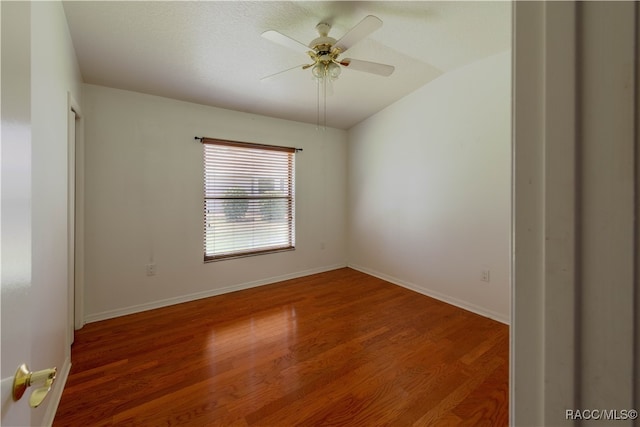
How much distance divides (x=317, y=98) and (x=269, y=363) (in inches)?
109

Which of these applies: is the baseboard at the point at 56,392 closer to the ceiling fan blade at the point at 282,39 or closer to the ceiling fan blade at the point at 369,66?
the ceiling fan blade at the point at 282,39

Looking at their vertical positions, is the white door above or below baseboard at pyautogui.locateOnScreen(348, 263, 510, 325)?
above

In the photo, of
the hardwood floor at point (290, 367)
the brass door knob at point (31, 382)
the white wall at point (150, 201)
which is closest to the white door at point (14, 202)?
the brass door knob at point (31, 382)

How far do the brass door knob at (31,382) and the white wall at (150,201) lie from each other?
2.48m

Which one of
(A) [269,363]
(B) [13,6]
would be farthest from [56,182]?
(A) [269,363]

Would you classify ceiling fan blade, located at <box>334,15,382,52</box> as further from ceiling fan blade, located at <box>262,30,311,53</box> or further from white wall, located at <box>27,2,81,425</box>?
white wall, located at <box>27,2,81,425</box>

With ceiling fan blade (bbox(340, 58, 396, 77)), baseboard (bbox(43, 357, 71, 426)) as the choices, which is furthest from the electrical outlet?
ceiling fan blade (bbox(340, 58, 396, 77))

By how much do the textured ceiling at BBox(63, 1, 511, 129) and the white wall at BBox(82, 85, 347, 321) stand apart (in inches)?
9.6

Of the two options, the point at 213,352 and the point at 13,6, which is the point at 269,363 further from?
the point at 13,6

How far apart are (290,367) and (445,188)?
240 centimetres

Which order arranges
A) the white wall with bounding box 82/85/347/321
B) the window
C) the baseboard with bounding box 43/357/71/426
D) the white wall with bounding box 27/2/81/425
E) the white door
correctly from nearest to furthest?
the white door < the white wall with bounding box 27/2/81/425 < the baseboard with bounding box 43/357/71/426 < the white wall with bounding box 82/85/347/321 < the window

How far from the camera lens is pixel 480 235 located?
2682mm

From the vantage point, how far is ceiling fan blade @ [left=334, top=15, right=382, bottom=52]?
1.54 m

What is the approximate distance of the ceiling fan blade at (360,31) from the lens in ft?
5.06
